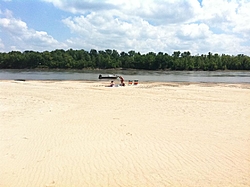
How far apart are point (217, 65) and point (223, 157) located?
123 meters

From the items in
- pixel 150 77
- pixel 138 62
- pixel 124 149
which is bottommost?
pixel 150 77

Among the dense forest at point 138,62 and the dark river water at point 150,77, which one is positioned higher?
the dense forest at point 138,62

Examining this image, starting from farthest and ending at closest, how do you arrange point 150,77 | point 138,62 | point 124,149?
point 138,62 → point 150,77 → point 124,149

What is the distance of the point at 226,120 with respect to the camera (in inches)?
533

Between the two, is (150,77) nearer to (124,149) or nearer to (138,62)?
(124,149)

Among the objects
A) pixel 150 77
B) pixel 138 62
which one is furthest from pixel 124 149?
pixel 138 62

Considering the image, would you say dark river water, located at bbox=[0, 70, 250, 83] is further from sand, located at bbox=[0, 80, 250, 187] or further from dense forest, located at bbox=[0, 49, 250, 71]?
dense forest, located at bbox=[0, 49, 250, 71]

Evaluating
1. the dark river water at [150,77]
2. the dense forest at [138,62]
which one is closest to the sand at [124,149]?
the dark river water at [150,77]

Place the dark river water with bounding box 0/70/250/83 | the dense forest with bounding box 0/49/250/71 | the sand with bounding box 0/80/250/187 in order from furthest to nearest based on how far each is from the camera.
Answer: the dense forest with bounding box 0/49/250/71
the dark river water with bounding box 0/70/250/83
the sand with bounding box 0/80/250/187

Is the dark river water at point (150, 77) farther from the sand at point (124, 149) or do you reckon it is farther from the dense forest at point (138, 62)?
the dense forest at point (138, 62)

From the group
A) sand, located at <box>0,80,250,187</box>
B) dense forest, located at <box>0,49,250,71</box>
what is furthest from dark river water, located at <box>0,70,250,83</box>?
dense forest, located at <box>0,49,250,71</box>

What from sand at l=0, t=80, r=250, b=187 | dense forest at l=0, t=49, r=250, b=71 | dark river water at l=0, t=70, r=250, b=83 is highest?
dense forest at l=0, t=49, r=250, b=71

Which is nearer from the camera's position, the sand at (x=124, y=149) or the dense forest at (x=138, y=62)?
the sand at (x=124, y=149)

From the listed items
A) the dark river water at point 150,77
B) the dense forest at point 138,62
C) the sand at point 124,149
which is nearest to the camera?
the sand at point 124,149
